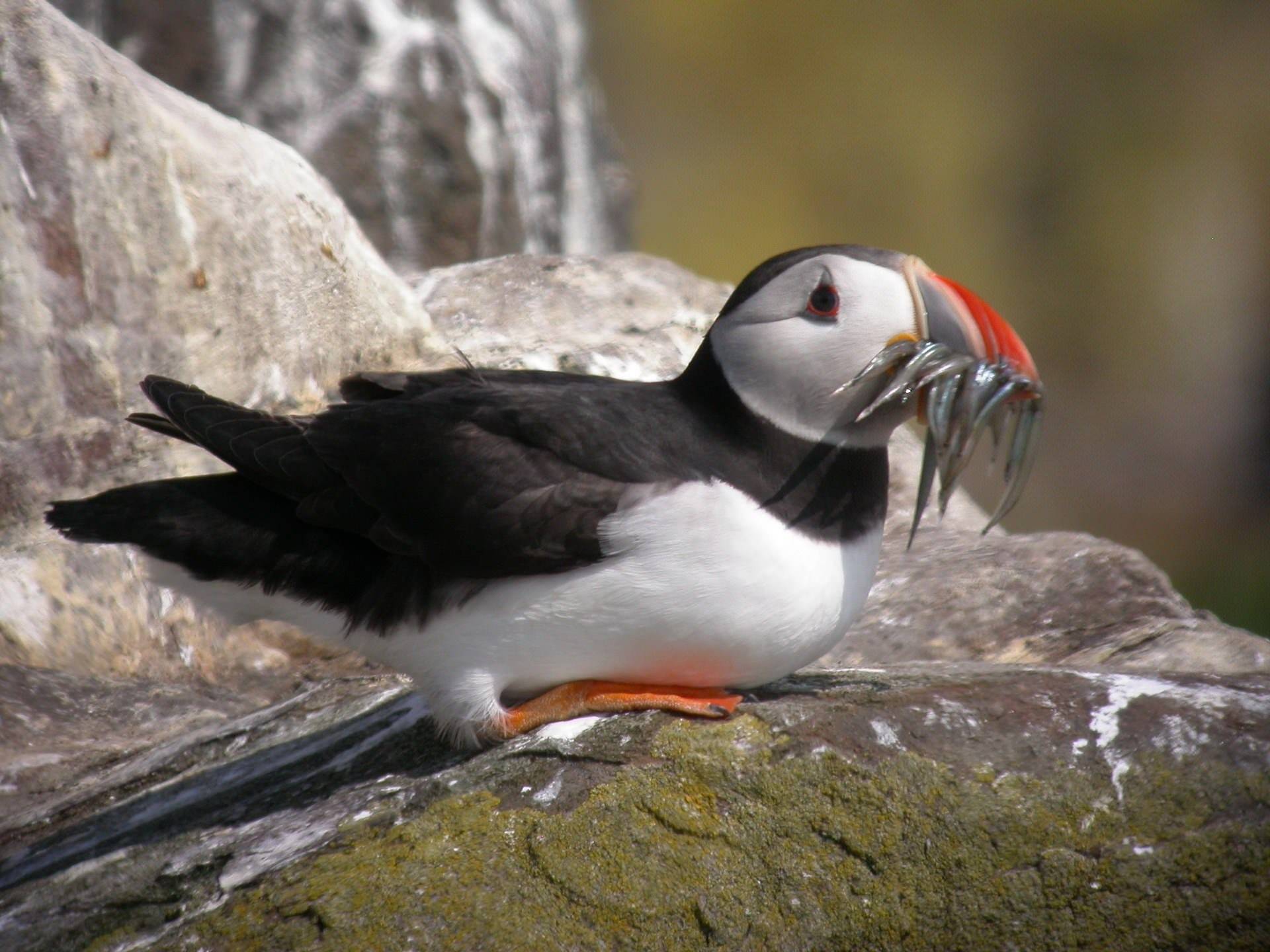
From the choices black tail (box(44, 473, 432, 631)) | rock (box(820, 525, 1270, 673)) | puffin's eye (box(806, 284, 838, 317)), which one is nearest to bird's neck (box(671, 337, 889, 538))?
puffin's eye (box(806, 284, 838, 317))

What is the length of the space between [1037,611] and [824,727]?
6.29ft

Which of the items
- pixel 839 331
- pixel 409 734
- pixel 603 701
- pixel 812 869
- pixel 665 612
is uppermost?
pixel 839 331

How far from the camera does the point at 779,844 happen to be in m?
2.91

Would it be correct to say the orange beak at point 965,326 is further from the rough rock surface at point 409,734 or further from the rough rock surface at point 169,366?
the rough rock surface at point 169,366

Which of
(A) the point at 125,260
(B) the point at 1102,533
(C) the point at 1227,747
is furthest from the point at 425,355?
(B) the point at 1102,533

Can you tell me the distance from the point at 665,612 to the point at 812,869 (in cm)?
62

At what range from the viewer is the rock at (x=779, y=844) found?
279 centimetres

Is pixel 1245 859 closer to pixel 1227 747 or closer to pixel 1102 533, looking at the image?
pixel 1227 747

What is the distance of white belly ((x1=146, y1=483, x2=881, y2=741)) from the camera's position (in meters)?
3.09

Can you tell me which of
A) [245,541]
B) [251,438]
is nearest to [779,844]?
[245,541]

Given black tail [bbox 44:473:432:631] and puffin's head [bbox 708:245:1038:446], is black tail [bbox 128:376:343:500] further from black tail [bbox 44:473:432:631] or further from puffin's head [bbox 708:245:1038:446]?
puffin's head [bbox 708:245:1038:446]

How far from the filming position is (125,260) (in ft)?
16.4

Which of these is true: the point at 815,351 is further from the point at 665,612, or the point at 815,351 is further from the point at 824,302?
the point at 665,612

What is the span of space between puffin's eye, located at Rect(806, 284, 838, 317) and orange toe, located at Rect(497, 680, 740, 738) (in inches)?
35.2
